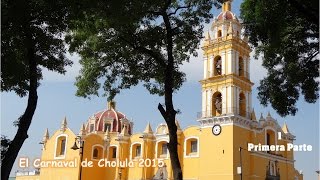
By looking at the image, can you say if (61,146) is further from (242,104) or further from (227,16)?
(227,16)

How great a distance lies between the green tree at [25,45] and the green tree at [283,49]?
4763 mm

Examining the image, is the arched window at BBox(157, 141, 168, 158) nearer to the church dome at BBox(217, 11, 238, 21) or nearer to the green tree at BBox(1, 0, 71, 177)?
the church dome at BBox(217, 11, 238, 21)

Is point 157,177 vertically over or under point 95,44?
under

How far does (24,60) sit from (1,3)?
253 centimetres

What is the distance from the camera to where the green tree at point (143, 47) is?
1161 cm

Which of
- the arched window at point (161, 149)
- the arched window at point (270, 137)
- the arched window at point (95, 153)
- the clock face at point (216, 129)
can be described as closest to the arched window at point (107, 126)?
the arched window at point (95, 153)

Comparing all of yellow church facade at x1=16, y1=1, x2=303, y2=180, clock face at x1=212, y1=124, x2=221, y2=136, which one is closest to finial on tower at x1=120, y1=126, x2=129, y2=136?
yellow church facade at x1=16, y1=1, x2=303, y2=180

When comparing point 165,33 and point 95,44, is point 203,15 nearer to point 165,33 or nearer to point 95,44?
point 165,33

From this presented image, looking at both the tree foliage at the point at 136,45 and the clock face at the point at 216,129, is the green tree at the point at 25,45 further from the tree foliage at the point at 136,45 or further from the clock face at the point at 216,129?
the clock face at the point at 216,129

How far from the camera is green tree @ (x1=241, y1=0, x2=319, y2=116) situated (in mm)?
11117

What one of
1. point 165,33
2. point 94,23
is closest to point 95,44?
point 94,23

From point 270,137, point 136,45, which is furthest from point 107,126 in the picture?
point 136,45

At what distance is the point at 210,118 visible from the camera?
3362 centimetres

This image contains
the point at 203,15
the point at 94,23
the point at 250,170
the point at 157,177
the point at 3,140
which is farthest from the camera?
the point at 157,177
